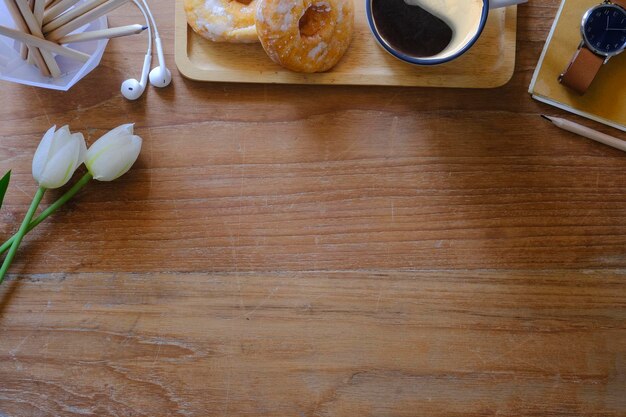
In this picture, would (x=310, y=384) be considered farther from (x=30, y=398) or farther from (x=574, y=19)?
(x=574, y=19)

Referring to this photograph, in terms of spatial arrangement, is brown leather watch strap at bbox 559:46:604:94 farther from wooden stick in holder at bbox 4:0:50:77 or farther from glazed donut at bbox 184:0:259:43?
wooden stick in holder at bbox 4:0:50:77

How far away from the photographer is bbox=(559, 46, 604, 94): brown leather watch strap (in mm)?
689

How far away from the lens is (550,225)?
28.5 inches

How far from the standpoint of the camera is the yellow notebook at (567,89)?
71 centimetres

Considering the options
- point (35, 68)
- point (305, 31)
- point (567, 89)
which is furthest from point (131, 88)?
point (567, 89)

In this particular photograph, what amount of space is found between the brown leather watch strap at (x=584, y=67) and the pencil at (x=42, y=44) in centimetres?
55

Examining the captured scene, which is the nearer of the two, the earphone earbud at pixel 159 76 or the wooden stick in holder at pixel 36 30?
the wooden stick in holder at pixel 36 30

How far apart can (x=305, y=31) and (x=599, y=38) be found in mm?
334

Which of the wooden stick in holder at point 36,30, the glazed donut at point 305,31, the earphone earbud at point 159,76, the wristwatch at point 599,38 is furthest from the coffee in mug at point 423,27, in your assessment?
the wooden stick in holder at point 36,30

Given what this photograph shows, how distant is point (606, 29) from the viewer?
Result: 69cm

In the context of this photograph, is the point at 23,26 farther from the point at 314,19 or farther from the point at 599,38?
the point at 599,38

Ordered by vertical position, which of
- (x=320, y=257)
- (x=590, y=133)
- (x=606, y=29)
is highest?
(x=606, y=29)

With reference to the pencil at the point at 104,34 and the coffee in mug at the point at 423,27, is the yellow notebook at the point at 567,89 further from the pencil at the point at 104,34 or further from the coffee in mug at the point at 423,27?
the pencil at the point at 104,34

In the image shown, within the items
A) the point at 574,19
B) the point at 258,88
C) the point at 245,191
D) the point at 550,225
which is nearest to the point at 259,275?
the point at 245,191
